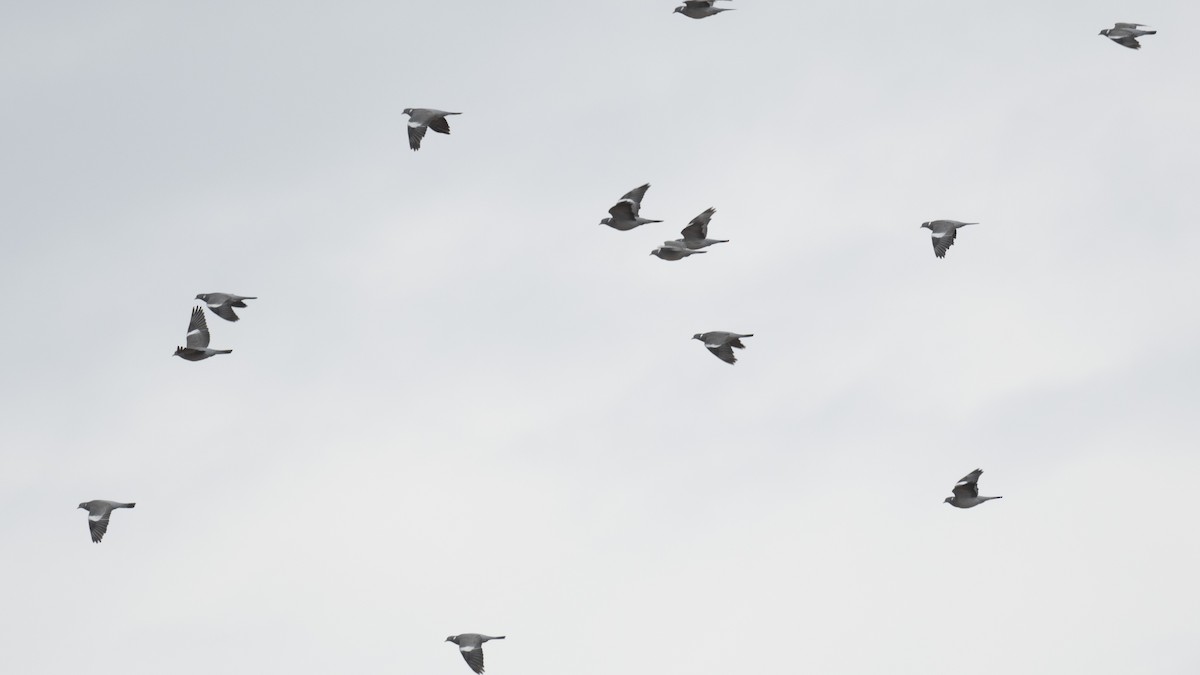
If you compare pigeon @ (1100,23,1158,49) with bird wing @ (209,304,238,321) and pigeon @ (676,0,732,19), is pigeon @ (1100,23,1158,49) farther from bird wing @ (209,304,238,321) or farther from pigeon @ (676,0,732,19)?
bird wing @ (209,304,238,321)

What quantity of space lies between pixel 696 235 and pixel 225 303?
1674 centimetres

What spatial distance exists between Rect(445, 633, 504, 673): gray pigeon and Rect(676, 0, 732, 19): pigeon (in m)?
23.7

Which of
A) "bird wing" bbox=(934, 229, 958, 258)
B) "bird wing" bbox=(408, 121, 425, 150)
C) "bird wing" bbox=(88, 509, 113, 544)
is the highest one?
"bird wing" bbox=(408, 121, 425, 150)

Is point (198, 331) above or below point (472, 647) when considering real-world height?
above

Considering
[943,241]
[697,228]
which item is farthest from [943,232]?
[697,228]

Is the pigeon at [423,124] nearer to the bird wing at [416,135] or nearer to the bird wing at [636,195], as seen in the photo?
the bird wing at [416,135]

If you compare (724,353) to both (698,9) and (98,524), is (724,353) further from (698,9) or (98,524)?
(98,524)

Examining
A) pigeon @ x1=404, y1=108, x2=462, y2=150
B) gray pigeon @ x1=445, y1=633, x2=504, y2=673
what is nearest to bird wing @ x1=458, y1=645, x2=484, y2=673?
gray pigeon @ x1=445, y1=633, x2=504, y2=673

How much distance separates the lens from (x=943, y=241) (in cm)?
7425

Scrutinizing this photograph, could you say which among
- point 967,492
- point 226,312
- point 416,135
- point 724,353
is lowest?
point 967,492

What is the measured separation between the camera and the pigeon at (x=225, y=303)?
71.2m

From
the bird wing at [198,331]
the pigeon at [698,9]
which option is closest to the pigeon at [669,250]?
the pigeon at [698,9]

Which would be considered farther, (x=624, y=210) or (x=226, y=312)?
(x=624, y=210)

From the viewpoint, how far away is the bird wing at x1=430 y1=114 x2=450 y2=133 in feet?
231
